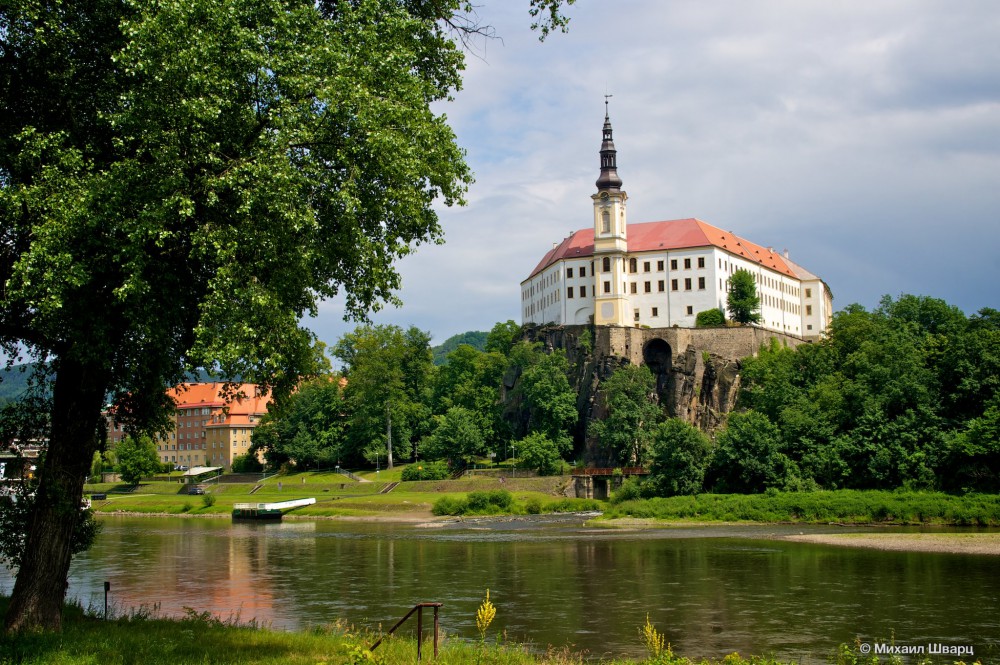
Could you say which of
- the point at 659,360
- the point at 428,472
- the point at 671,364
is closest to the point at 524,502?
the point at 428,472

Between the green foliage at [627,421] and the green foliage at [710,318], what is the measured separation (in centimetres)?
1188

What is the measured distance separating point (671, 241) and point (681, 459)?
3944cm

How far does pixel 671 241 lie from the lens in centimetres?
10062

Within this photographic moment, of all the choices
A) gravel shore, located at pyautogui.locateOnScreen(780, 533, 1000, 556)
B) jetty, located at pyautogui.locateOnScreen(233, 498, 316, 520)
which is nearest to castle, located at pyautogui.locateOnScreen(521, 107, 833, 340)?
jetty, located at pyautogui.locateOnScreen(233, 498, 316, 520)

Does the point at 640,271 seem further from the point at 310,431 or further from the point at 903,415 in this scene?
the point at 903,415

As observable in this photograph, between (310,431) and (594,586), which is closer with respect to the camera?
(594,586)

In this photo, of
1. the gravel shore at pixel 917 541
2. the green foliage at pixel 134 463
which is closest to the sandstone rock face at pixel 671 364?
the gravel shore at pixel 917 541

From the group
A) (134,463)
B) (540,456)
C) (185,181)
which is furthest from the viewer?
(134,463)

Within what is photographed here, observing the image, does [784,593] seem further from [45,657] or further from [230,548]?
[230,548]

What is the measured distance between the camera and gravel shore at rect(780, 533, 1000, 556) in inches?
1734

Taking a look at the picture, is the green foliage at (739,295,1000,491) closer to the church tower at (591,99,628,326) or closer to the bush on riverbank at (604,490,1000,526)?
the bush on riverbank at (604,490,1000,526)

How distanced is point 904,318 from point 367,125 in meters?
85.0

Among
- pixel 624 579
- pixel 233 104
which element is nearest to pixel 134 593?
pixel 624 579

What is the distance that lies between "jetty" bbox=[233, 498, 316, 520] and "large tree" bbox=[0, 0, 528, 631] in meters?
61.6
